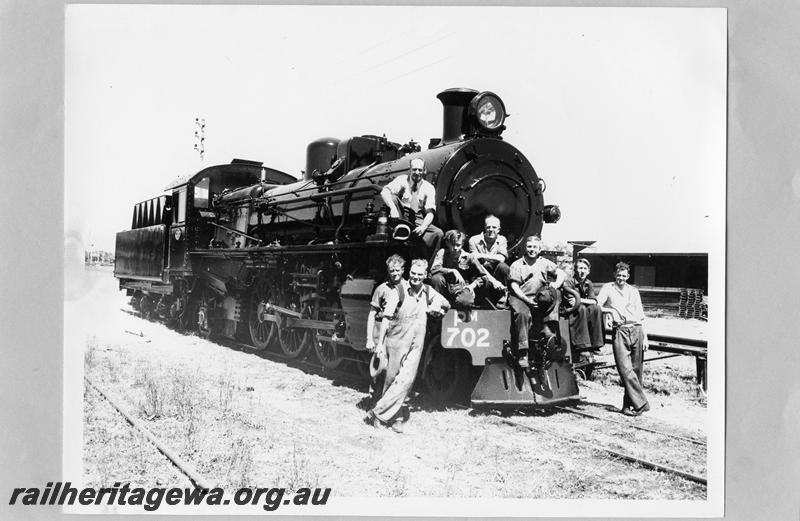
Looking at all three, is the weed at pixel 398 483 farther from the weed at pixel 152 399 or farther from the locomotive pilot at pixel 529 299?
the weed at pixel 152 399

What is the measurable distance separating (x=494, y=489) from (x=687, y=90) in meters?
3.95

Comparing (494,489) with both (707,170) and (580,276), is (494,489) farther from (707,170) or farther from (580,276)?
(707,170)

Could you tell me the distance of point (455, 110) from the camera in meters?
6.00

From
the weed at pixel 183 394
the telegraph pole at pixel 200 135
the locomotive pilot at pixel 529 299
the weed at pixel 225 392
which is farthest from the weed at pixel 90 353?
the locomotive pilot at pixel 529 299

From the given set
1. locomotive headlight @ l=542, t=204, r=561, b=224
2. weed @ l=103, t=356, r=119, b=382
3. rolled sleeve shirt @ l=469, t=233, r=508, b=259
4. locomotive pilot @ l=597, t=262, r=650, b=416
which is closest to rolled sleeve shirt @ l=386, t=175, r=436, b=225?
rolled sleeve shirt @ l=469, t=233, r=508, b=259

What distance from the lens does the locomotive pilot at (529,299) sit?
5.22 meters

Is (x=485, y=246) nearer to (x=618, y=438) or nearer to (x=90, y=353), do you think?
(x=618, y=438)

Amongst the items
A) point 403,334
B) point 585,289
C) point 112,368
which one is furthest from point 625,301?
point 112,368

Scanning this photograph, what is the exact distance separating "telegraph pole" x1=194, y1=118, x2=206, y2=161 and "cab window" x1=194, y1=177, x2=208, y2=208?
8.12ft

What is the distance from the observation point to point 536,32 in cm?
539

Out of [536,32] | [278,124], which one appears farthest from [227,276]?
[536,32]

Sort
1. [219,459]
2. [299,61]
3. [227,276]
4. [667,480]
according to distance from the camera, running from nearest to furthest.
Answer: [667,480] → [219,459] → [299,61] → [227,276]

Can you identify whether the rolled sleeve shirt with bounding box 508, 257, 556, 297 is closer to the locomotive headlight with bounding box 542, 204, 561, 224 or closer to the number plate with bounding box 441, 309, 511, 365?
the number plate with bounding box 441, 309, 511, 365

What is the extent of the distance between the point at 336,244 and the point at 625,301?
2925 mm
